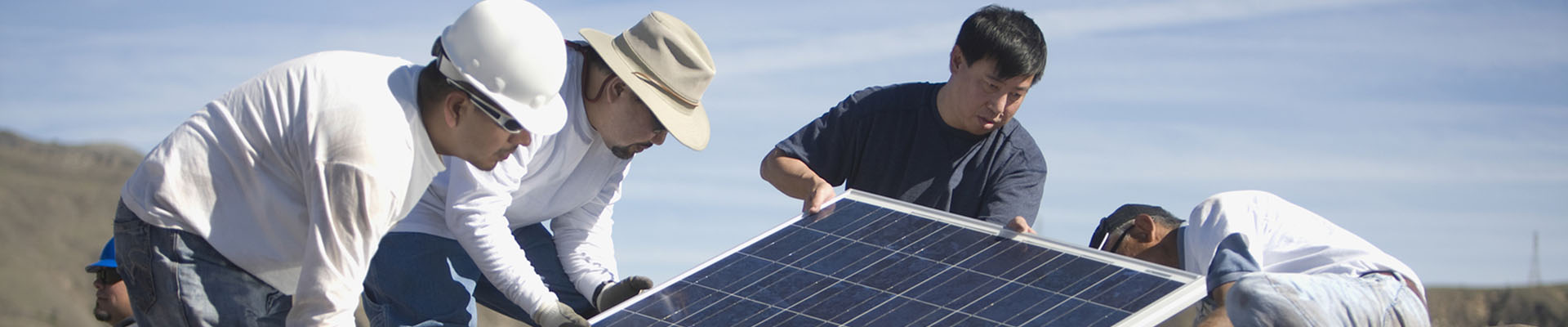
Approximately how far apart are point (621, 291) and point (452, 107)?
7.56ft

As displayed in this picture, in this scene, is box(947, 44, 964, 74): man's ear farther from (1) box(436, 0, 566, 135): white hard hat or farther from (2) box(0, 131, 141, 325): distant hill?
(2) box(0, 131, 141, 325): distant hill

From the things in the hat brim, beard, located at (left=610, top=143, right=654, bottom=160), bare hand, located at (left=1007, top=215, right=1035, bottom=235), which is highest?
the hat brim

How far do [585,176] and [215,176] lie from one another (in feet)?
7.60

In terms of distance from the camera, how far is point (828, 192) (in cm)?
670

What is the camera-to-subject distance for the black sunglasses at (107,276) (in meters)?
7.91

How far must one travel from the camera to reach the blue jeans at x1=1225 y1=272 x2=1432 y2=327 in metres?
4.89

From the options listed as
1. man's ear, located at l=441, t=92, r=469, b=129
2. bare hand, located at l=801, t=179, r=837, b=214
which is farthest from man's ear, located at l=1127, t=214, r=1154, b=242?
man's ear, located at l=441, t=92, r=469, b=129

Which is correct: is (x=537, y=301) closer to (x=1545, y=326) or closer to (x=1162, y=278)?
(x=1162, y=278)

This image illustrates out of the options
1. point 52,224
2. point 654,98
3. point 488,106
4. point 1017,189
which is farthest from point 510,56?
point 52,224

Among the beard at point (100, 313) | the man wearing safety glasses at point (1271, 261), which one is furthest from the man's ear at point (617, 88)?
the beard at point (100, 313)

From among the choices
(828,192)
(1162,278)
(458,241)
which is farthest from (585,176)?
(1162,278)

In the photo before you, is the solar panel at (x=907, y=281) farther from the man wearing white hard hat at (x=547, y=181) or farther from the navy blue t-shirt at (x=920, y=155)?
the navy blue t-shirt at (x=920, y=155)

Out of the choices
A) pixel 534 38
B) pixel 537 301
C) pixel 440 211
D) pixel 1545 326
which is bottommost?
pixel 1545 326

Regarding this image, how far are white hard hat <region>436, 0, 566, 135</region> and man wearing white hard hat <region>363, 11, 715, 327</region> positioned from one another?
1.27m
